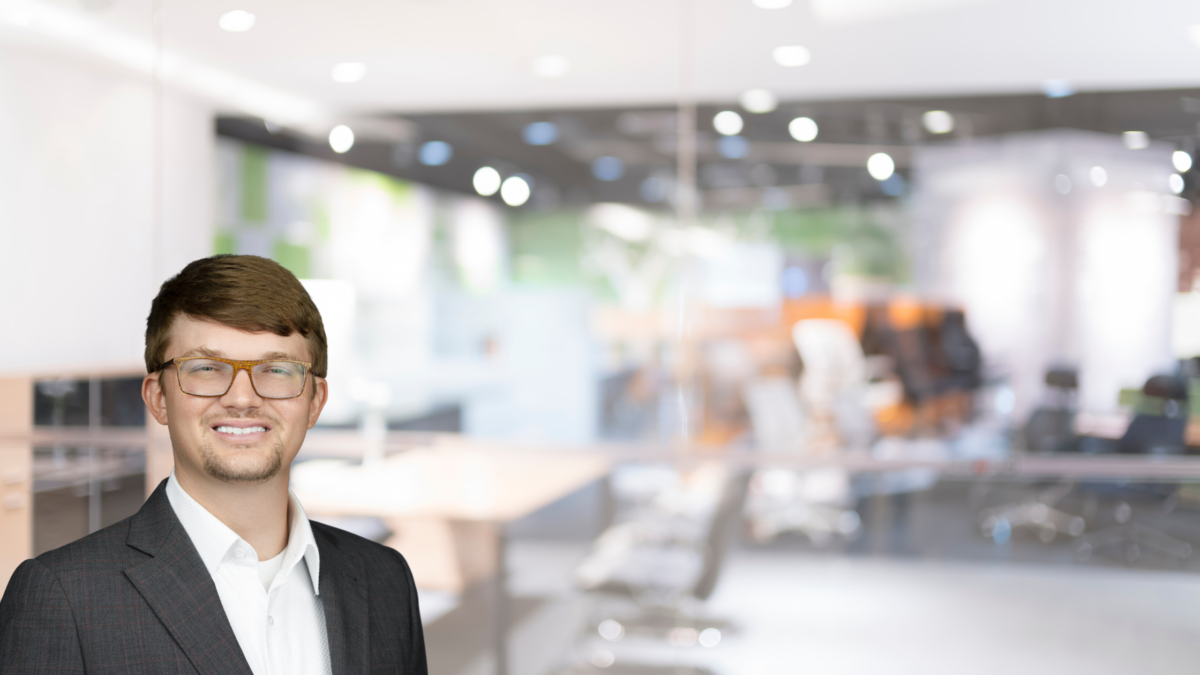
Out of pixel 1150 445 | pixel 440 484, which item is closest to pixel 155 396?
pixel 440 484

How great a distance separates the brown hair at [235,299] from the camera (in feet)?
4.66

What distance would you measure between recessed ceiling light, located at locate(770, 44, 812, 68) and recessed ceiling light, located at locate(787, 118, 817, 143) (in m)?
0.19

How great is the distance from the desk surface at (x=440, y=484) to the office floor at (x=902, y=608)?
0.12 m

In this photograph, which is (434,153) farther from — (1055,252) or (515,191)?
(1055,252)

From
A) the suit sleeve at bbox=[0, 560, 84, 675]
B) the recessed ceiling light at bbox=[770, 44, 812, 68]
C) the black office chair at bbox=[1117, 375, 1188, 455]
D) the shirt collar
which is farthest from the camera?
the recessed ceiling light at bbox=[770, 44, 812, 68]

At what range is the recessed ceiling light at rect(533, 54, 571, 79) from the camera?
328 centimetres

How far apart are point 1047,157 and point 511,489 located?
7.08 feet

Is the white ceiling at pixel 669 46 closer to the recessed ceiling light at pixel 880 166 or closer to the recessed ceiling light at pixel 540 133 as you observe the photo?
the recessed ceiling light at pixel 540 133

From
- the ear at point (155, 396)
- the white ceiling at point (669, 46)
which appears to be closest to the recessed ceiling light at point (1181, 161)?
the white ceiling at point (669, 46)

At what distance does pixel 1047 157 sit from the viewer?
319cm

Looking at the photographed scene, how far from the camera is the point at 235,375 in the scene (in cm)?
142

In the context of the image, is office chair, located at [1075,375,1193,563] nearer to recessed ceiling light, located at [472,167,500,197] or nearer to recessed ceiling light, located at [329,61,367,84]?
recessed ceiling light, located at [472,167,500,197]

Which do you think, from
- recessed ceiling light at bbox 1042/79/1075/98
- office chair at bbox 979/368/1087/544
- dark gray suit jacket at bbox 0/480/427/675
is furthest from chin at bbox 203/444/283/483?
recessed ceiling light at bbox 1042/79/1075/98

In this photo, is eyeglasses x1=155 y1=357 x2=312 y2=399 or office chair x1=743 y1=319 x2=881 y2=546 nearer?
eyeglasses x1=155 y1=357 x2=312 y2=399
